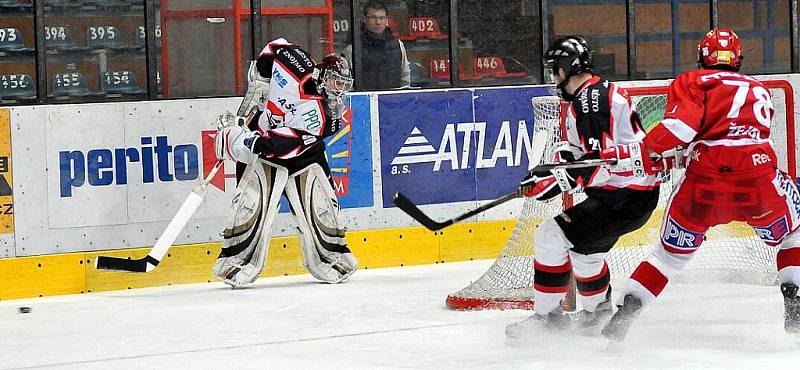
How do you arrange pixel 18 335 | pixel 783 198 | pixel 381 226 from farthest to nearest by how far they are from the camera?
pixel 381 226, pixel 18 335, pixel 783 198

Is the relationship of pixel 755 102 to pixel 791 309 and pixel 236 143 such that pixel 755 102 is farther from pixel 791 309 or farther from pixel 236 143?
pixel 236 143

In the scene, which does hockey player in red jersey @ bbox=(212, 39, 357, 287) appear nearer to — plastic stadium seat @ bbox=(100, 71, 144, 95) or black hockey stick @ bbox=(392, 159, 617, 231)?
plastic stadium seat @ bbox=(100, 71, 144, 95)

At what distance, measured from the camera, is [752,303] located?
6.71m

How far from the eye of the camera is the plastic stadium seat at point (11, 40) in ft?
25.2

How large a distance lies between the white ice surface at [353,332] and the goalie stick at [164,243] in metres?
0.17

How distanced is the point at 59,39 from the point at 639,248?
3.30 metres

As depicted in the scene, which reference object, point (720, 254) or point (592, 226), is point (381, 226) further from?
point (592, 226)

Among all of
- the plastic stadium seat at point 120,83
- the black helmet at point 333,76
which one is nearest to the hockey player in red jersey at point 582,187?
the black helmet at point 333,76

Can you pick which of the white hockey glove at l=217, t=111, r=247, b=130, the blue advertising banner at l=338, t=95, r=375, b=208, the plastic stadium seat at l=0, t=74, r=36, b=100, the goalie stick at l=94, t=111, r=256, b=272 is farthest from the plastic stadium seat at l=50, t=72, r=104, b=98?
the blue advertising banner at l=338, t=95, r=375, b=208

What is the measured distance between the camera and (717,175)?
5.43 m

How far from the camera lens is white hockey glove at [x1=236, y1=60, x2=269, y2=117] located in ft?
25.7

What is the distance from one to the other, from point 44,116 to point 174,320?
158 cm

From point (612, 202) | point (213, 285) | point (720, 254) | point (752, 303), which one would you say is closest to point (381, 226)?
point (213, 285)

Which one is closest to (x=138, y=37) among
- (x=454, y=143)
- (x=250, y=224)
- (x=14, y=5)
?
(x=14, y=5)
